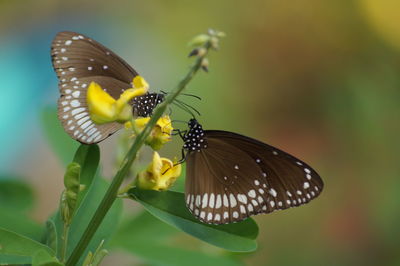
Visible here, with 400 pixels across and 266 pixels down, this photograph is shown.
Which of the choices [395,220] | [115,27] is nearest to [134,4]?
[115,27]

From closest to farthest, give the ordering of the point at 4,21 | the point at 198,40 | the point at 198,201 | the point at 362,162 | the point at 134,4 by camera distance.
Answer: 1. the point at 198,40
2. the point at 198,201
3. the point at 362,162
4. the point at 4,21
5. the point at 134,4

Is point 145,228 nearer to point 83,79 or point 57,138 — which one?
point 57,138

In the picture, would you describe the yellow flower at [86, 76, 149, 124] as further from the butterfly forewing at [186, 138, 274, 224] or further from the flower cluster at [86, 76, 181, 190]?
the butterfly forewing at [186, 138, 274, 224]

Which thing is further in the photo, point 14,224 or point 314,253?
point 314,253

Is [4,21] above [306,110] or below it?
below

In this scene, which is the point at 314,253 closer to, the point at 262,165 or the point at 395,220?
the point at 395,220

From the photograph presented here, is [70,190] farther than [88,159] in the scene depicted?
No

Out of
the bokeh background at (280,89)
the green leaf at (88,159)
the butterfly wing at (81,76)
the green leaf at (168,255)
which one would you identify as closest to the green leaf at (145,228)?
the green leaf at (168,255)

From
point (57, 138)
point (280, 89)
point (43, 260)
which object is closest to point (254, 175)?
point (57, 138)
